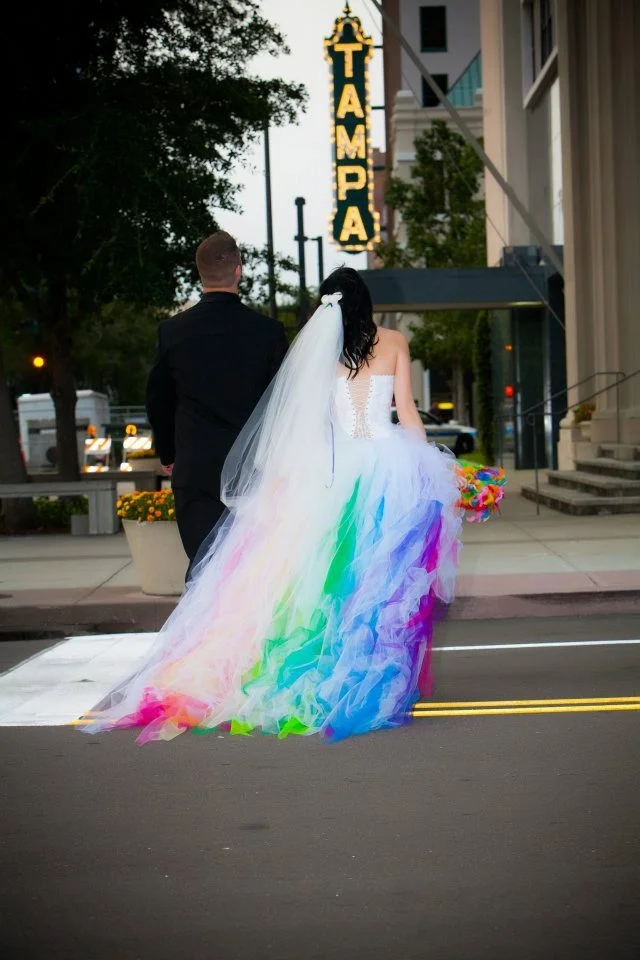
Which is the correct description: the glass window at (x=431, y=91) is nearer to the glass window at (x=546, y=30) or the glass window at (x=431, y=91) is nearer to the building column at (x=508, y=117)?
the building column at (x=508, y=117)

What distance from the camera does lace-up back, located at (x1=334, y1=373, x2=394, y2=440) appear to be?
6.58 meters

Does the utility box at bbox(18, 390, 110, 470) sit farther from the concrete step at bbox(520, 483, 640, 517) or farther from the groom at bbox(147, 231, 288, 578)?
the groom at bbox(147, 231, 288, 578)

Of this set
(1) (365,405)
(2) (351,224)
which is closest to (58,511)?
(2) (351,224)

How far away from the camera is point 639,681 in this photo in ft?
24.5

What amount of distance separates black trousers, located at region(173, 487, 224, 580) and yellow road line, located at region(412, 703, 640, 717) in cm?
139

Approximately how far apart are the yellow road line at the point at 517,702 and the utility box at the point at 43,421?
154ft

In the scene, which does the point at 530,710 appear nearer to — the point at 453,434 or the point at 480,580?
the point at 480,580

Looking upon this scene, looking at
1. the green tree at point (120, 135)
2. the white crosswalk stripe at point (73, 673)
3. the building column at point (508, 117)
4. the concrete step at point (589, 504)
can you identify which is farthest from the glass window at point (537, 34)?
the white crosswalk stripe at point (73, 673)

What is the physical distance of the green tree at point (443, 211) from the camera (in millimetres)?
43688

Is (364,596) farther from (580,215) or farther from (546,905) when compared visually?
(580,215)

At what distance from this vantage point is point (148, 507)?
37.2ft

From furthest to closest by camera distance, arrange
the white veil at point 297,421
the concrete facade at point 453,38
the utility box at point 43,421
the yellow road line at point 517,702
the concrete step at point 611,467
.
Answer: the concrete facade at point 453,38
the utility box at point 43,421
the concrete step at point 611,467
the yellow road line at point 517,702
the white veil at point 297,421

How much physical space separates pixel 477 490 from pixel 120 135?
12.3 metres

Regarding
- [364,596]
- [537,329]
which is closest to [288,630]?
[364,596]
